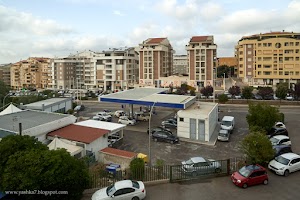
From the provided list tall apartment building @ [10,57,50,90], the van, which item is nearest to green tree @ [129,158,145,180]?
the van

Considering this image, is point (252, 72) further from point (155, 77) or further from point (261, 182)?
point (261, 182)

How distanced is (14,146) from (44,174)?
330 centimetres

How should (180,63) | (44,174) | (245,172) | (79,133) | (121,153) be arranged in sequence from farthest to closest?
(180,63), (79,133), (121,153), (245,172), (44,174)

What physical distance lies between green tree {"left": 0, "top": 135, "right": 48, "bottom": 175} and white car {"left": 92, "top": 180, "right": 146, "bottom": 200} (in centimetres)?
399

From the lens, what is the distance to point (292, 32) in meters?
71.7

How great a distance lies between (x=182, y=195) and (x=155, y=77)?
61.8 m

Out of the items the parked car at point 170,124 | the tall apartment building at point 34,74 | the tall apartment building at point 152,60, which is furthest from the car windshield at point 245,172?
the tall apartment building at point 34,74

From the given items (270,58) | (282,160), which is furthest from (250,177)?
(270,58)

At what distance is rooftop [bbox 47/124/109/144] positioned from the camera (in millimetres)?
21422

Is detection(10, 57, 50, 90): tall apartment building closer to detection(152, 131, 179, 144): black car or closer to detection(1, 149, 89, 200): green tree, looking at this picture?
detection(152, 131, 179, 144): black car

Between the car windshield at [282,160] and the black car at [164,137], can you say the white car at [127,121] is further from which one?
the car windshield at [282,160]

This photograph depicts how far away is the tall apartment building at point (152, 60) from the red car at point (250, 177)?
2355 inches

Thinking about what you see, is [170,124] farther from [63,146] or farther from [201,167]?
[201,167]

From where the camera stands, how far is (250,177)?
1543 centimetres
